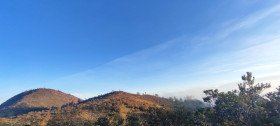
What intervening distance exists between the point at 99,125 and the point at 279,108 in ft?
155

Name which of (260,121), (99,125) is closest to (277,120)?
(260,121)

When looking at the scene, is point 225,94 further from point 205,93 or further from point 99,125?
point 99,125

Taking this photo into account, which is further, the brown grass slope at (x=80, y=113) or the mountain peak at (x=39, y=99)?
the mountain peak at (x=39, y=99)

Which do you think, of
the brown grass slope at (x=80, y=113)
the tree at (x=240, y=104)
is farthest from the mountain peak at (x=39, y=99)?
the tree at (x=240, y=104)

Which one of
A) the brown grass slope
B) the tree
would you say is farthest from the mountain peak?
the tree

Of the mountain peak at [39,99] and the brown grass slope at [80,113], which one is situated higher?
the mountain peak at [39,99]

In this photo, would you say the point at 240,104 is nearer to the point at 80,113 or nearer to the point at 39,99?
the point at 80,113

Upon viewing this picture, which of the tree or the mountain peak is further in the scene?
the mountain peak

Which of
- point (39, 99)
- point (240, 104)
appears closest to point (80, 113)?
point (240, 104)

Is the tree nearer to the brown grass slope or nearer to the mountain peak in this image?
the brown grass slope

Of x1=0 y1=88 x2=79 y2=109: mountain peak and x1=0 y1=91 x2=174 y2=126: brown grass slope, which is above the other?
x1=0 y1=88 x2=79 y2=109: mountain peak

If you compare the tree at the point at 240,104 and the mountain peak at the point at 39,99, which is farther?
the mountain peak at the point at 39,99

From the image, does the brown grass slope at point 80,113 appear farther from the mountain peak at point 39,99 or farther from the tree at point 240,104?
the mountain peak at point 39,99

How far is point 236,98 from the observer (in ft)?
108
